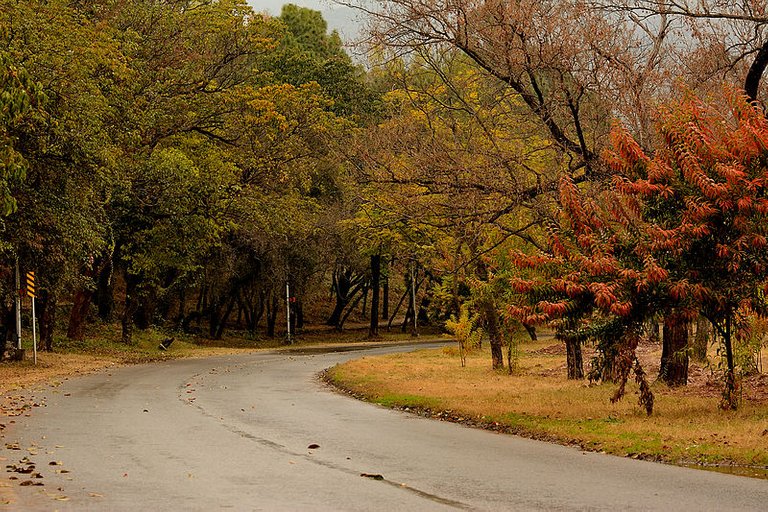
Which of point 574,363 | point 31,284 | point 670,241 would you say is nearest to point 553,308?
point 670,241

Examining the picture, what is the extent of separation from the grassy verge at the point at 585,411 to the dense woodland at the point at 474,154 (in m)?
0.70

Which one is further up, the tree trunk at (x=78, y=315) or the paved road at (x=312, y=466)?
the tree trunk at (x=78, y=315)

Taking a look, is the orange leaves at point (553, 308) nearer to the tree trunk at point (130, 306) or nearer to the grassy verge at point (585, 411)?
the grassy verge at point (585, 411)

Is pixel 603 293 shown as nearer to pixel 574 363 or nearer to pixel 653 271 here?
pixel 653 271

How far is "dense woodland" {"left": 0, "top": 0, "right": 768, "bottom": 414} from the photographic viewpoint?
48.6 ft

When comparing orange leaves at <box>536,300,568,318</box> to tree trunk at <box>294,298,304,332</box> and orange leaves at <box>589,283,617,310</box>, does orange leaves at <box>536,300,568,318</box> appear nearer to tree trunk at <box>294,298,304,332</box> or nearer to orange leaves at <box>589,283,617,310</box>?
orange leaves at <box>589,283,617,310</box>

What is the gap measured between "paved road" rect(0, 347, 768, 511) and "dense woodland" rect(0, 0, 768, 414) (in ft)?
10.6

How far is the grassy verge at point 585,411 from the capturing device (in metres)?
12.2

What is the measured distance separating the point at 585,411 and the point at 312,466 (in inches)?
271

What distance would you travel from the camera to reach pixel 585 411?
1669cm

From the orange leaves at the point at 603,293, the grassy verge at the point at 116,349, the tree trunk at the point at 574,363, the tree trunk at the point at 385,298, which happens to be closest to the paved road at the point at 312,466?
the orange leaves at the point at 603,293

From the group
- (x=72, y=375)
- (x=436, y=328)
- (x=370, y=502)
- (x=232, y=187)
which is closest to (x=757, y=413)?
(x=370, y=502)

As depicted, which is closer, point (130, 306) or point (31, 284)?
point (31, 284)

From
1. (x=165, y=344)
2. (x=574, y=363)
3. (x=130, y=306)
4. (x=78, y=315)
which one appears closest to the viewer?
(x=574, y=363)
